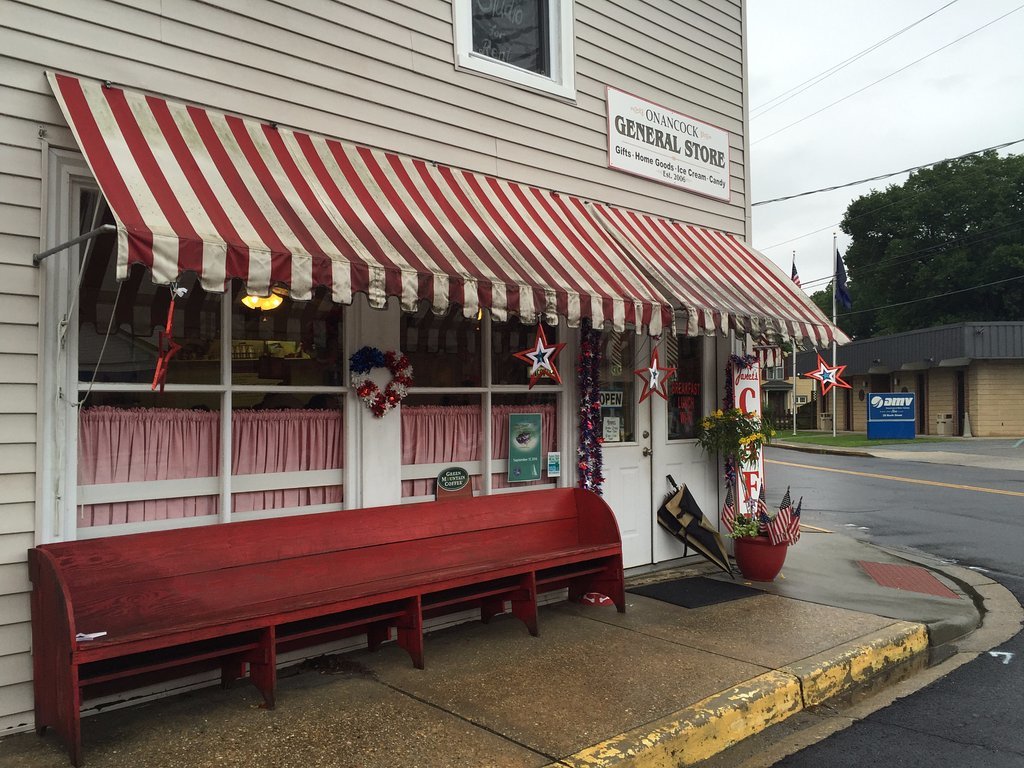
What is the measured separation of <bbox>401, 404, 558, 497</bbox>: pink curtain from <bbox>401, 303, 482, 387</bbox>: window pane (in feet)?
0.72

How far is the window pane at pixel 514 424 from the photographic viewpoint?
6.11m

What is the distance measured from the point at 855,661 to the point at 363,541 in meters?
3.19

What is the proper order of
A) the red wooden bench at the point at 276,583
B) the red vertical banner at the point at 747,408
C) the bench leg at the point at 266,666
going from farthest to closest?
the red vertical banner at the point at 747,408 → the bench leg at the point at 266,666 → the red wooden bench at the point at 276,583

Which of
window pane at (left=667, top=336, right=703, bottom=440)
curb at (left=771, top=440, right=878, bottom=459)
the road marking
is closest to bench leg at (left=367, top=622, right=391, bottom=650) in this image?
window pane at (left=667, top=336, right=703, bottom=440)

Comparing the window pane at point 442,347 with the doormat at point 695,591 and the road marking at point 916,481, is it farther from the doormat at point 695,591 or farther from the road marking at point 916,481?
the road marking at point 916,481

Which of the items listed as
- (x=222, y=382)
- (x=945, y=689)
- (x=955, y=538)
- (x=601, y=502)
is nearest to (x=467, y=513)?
(x=601, y=502)

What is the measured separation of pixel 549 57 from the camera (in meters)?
6.59

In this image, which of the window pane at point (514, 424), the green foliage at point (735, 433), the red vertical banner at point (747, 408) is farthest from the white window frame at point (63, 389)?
the red vertical banner at point (747, 408)

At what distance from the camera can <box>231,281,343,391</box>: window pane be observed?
15.5 feet

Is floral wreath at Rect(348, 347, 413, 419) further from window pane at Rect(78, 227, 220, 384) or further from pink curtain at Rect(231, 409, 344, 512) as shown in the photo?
window pane at Rect(78, 227, 220, 384)

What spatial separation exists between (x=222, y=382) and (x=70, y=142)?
149 centimetres

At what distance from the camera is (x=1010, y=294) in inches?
1834

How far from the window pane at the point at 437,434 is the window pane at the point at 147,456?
1.38m

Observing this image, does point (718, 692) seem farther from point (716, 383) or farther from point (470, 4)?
point (470, 4)
